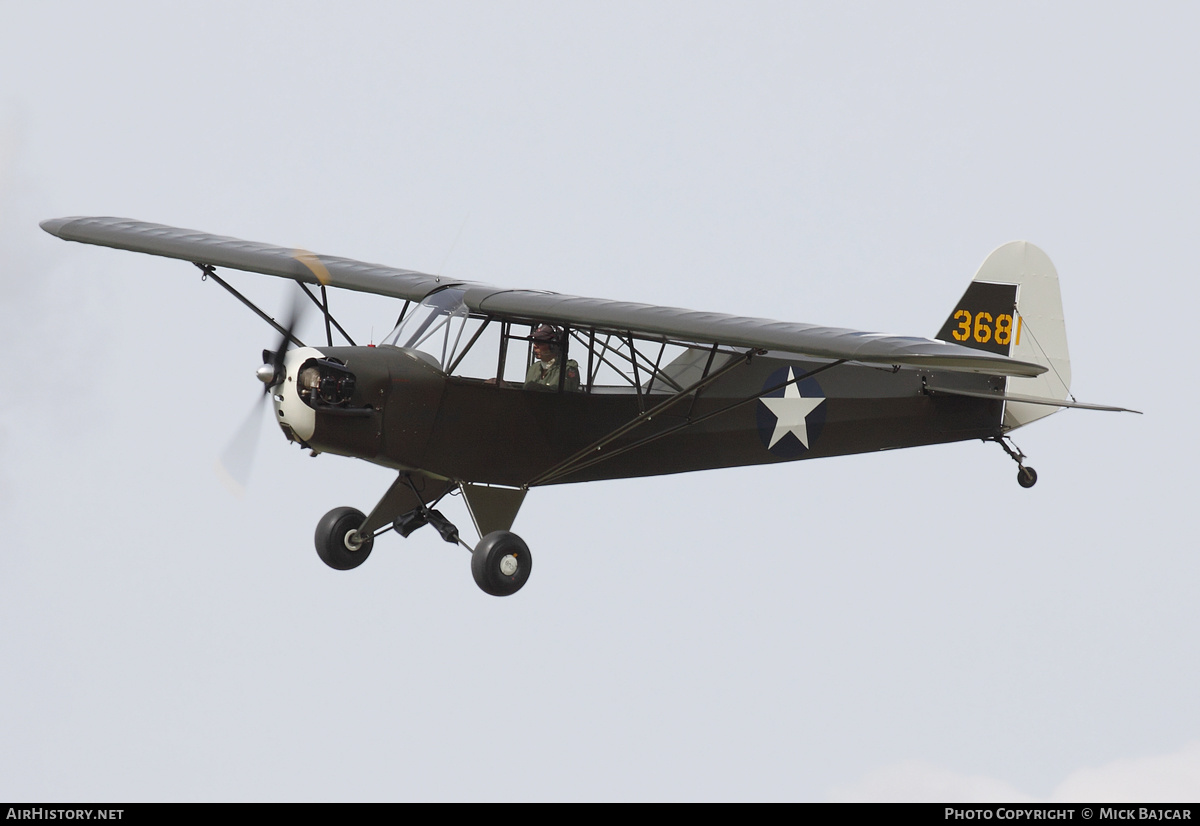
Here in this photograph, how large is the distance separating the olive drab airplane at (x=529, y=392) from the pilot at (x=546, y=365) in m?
0.01

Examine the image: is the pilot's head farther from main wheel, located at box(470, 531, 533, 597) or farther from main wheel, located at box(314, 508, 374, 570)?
main wheel, located at box(314, 508, 374, 570)

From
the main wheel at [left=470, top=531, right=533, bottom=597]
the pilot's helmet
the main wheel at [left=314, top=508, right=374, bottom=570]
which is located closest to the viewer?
the main wheel at [left=470, top=531, right=533, bottom=597]

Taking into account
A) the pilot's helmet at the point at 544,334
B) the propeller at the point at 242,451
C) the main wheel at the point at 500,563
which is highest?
the pilot's helmet at the point at 544,334

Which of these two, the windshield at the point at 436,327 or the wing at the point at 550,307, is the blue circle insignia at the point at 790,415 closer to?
the wing at the point at 550,307

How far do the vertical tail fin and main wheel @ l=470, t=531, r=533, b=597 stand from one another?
5.51m

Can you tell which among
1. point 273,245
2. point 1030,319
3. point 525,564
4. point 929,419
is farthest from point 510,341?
point 1030,319

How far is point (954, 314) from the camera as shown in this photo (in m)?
17.7

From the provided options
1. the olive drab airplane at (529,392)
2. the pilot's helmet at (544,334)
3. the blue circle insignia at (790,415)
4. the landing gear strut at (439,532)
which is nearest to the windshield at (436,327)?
the olive drab airplane at (529,392)

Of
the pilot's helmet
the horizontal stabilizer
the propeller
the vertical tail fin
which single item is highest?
the vertical tail fin

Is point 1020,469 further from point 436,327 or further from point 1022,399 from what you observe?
point 436,327

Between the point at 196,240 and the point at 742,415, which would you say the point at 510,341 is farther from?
the point at 196,240

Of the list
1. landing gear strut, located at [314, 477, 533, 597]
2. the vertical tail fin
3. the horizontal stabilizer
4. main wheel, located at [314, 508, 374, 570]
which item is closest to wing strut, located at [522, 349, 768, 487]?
landing gear strut, located at [314, 477, 533, 597]

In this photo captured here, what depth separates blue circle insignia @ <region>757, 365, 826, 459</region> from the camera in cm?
1606

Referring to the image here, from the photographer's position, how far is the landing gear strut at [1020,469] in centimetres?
1738
